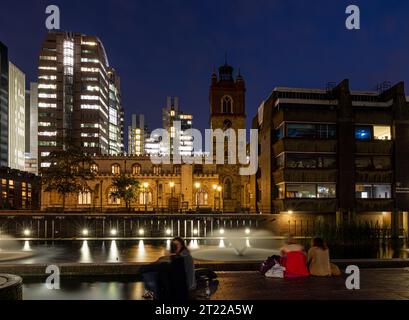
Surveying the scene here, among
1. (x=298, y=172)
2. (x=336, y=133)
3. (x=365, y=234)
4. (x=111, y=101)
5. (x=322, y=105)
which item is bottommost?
(x=365, y=234)

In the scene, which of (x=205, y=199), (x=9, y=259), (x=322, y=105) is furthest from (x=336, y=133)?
(x=9, y=259)

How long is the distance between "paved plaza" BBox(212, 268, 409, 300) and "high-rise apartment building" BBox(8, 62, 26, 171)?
545 feet

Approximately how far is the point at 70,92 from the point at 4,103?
75.6 ft

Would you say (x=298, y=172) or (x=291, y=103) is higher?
(x=291, y=103)

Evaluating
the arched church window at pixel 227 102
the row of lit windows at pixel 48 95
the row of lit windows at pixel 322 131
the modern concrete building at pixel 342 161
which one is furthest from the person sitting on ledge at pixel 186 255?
the row of lit windows at pixel 48 95

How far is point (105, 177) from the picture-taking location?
8619cm

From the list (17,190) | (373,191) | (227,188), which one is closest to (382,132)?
(373,191)

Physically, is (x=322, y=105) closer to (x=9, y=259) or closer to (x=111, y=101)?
(x=9, y=259)

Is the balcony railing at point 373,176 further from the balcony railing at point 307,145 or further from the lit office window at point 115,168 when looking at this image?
the lit office window at point 115,168

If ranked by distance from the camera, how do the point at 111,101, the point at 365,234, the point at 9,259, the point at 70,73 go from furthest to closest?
the point at 111,101, the point at 70,73, the point at 365,234, the point at 9,259

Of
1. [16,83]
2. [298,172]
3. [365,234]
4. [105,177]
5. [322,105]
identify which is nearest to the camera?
[365,234]

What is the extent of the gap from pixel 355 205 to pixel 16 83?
508 ft

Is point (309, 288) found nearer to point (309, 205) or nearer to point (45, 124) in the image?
point (309, 205)

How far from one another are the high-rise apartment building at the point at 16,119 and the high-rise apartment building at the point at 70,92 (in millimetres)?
15883
